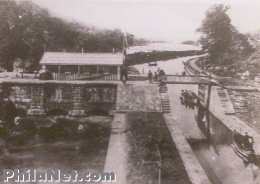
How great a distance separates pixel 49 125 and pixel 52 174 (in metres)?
3.62

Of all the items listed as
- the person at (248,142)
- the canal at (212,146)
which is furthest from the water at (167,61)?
the person at (248,142)

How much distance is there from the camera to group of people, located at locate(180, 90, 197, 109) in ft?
36.2

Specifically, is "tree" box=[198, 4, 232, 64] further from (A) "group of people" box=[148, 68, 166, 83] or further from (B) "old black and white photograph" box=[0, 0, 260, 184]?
(A) "group of people" box=[148, 68, 166, 83]

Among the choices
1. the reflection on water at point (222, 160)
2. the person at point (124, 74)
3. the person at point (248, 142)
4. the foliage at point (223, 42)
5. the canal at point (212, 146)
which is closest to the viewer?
the reflection on water at point (222, 160)

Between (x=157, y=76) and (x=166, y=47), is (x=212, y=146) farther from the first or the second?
(x=157, y=76)

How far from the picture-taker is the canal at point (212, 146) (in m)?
7.50

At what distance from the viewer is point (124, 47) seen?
10844 mm

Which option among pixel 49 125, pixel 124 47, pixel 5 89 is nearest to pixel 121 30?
pixel 124 47

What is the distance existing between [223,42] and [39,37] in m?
4.55

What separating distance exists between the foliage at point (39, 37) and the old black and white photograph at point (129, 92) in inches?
1.2

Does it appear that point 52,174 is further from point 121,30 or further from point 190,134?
point 190,134

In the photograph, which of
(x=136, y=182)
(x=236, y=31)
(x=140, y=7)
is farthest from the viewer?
(x=236, y=31)

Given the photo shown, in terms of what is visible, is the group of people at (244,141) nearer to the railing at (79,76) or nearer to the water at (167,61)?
the water at (167,61)

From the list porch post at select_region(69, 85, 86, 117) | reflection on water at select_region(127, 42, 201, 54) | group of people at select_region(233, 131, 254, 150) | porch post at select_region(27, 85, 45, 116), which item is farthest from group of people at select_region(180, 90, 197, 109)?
porch post at select_region(27, 85, 45, 116)
